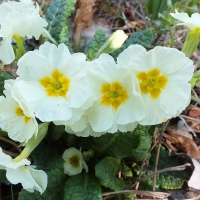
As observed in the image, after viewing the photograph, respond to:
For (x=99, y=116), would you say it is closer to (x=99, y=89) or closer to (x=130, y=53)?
(x=99, y=89)

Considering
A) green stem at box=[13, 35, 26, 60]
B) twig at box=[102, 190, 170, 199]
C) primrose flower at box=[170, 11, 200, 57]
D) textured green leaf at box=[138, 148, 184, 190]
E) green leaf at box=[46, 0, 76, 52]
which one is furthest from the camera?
green leaf at box=[46, 0, 76, 52]

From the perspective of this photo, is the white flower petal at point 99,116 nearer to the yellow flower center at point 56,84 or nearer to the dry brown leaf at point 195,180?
the yellow flower center at point 56,84

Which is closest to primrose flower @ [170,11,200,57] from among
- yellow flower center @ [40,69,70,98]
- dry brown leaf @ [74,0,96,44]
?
yellow flower center @ [40,69,70,98]

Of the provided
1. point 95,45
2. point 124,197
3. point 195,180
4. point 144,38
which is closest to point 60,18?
point 95,45

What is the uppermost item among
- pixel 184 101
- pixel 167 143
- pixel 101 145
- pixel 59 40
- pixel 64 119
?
pixel 184 101

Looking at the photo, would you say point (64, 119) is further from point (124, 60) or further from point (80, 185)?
point (80, 185)

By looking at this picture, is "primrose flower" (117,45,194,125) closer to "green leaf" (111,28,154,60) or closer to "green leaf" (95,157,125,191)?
"green leaf" (95,157,125,191)

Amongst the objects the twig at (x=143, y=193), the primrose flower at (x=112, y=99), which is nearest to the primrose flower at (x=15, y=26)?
the primrose flower at (x=112, y=99)

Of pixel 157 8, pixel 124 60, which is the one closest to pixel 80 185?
pixel 124 60
